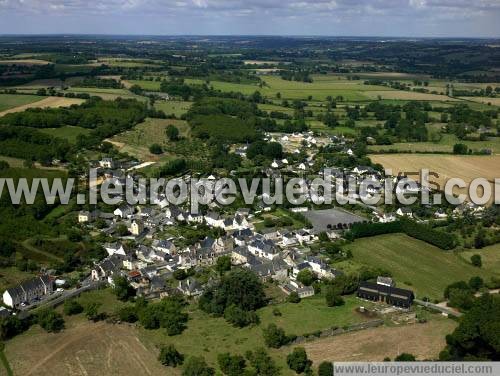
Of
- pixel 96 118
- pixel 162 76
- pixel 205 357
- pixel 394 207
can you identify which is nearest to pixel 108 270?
pixel 205 357

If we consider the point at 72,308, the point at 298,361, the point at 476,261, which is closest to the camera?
the point at 298,361

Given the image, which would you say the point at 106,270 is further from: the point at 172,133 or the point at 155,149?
the point at 172,133

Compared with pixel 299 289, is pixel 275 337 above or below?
above

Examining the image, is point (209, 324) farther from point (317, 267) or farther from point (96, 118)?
Answer: point (96, 118)

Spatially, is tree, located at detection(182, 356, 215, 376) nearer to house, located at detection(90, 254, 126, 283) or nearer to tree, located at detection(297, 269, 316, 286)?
tree, located at detection(297, 269, 316, 286)

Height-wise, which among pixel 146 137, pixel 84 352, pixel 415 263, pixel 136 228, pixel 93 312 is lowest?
pixel 84 352

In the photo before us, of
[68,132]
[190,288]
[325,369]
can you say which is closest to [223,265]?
[190,288]

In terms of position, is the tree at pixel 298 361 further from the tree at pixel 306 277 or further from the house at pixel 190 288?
the house at pixel 190 288
